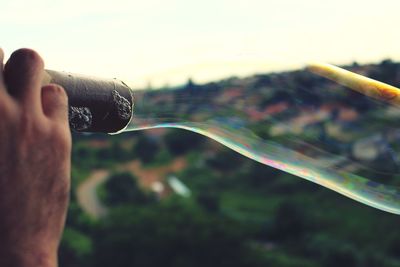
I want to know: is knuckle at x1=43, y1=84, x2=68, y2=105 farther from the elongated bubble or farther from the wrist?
the elongated bubble

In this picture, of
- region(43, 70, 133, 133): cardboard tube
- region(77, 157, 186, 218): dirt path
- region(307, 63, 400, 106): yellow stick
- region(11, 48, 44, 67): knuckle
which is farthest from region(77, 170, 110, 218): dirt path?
region(11, 48, 44, 67): knuckle

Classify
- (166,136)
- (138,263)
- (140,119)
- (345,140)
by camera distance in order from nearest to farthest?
(140,119), (345,140), (138,263), (166,136)

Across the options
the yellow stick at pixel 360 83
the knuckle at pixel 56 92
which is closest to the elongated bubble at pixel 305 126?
the yellow stick at pixel 360 83

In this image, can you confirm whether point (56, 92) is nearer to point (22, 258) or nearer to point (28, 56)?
point (28, 56)

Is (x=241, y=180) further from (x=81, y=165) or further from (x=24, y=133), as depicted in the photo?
(x=24, y=133)

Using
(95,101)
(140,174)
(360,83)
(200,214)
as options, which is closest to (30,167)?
(95,101)

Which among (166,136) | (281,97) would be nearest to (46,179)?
→ (281,97)

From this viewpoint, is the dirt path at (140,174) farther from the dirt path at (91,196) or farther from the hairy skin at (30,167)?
the hairy skin at (30,167)
